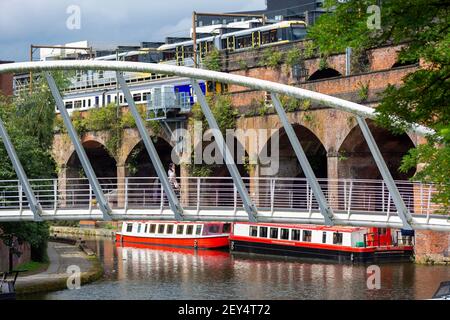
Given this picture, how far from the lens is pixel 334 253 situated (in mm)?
55156

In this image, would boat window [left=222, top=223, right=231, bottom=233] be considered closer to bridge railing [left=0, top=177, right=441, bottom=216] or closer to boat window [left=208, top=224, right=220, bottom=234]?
boat window [left=208, top=224, right=220, bottom=234]

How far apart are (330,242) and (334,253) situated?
75 cm

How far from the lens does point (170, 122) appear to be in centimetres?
6456

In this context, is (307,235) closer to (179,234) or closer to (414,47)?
(179,234)

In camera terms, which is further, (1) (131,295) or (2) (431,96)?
(1) (131,295)

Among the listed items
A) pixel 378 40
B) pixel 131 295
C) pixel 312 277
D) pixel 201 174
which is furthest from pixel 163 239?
pixel 378 40

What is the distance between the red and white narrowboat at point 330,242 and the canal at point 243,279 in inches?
41.8

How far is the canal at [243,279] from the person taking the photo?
136 ft

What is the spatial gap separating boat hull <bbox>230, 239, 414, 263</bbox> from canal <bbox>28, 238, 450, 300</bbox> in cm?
92

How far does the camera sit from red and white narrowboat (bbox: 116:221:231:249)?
63.9 m

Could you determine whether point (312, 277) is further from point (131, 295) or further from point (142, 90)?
point (142, 90)

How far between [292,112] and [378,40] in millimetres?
39935

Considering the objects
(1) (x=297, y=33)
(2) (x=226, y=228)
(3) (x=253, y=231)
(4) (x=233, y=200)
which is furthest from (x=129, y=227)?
(4) (x=233, y=200)

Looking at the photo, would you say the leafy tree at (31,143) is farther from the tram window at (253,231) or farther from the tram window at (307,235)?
the tram window at (307,235)
